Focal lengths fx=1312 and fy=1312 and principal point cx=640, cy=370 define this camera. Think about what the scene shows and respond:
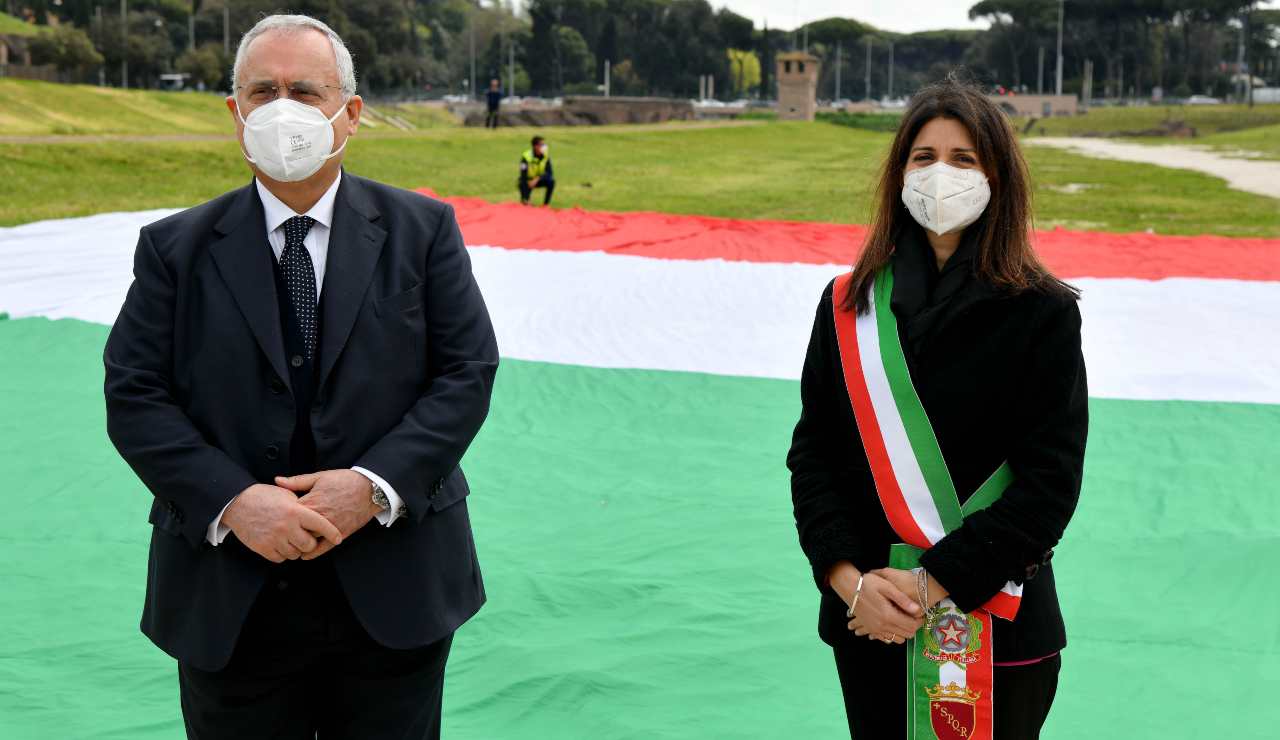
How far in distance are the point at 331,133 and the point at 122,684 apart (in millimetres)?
1857

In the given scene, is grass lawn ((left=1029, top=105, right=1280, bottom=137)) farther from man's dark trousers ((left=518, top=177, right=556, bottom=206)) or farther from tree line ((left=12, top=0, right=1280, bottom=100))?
man's dark trousers ((left=518, top=177, right=556, bottom=206))

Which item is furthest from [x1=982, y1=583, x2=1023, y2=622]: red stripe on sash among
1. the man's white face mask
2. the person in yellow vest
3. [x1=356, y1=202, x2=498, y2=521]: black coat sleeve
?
the person in yellow vest

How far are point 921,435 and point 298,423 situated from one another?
95 cm

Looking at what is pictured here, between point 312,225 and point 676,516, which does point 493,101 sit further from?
point 312,225

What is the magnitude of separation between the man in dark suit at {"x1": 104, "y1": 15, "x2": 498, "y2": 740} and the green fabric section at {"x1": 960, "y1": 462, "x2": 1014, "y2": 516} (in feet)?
2.54

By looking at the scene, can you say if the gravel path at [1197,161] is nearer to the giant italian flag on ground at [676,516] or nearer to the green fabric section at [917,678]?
the giant italian flag on ground at [676,516]

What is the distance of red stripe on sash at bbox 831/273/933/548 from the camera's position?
1.98m

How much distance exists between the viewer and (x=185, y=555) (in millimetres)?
2037

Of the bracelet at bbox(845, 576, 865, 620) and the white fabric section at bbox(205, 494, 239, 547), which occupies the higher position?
the white fabric section at bbox(205, 494, 239, 547)

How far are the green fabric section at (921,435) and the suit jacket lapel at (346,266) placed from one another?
0.81 meters

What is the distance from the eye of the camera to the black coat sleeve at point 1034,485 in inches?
75.0

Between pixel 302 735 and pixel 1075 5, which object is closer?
pixel 302 735

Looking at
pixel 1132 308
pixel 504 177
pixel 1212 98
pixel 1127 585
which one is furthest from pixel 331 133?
pixel 1212 98

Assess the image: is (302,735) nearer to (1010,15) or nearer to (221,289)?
(221,289)
